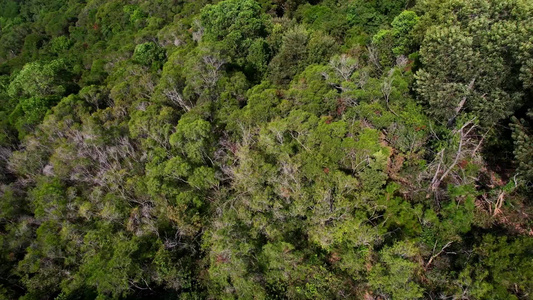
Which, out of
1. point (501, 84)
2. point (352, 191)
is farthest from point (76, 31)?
point (501, 84)

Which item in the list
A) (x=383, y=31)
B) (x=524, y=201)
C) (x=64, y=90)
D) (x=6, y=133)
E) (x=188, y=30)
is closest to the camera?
(x=524, y=201)

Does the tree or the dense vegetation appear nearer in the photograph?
the dense vegetation

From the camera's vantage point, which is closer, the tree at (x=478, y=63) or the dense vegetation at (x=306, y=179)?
the dense vegetation at (x=306, y=179)

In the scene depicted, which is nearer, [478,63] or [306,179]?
[478,63]

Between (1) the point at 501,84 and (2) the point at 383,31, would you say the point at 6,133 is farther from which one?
(1) the point at 501,84

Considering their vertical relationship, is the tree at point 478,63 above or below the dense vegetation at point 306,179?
above

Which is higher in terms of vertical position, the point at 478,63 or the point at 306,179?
the point at 478,63

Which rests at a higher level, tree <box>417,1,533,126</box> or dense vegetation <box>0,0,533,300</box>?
tree <box>417,1,533,126</box>

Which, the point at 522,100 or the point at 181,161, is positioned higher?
the point at 522,100
